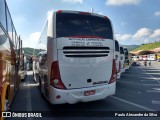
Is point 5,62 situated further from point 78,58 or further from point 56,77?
point 78,58

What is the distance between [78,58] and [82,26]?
110cm

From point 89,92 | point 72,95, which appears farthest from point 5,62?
point 89,92

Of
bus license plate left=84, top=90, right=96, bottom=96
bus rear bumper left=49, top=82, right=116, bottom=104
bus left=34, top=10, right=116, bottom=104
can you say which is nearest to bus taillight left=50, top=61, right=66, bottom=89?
bus left=34, top=10, right=116, bottom=104

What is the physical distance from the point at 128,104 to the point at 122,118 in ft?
6.97

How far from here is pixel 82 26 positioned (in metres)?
7.82

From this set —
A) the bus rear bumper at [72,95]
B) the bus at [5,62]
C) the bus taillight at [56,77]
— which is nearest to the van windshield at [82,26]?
the bus taillight at [56,77]

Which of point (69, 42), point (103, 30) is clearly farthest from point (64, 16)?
point (103, 30)

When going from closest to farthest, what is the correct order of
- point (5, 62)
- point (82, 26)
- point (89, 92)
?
1. point (5, 62)
2. point (89, 92)
3. point (82, 26)

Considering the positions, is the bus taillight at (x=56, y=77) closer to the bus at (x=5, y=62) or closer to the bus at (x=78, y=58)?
the bus at (x=78, y=58)

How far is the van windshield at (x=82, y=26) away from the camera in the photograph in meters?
7.45

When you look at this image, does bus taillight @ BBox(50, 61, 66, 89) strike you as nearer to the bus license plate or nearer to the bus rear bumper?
the bus rear bumper

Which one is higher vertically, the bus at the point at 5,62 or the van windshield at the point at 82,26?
the van windshield at the point at 82,26

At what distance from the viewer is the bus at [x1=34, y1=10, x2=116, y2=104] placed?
7207mm

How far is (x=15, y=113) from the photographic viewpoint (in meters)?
7.90
